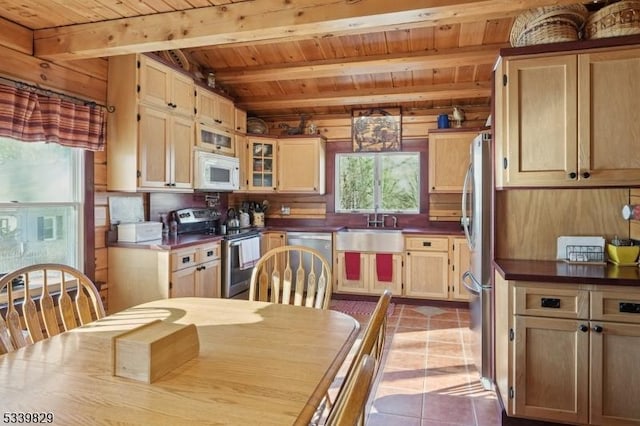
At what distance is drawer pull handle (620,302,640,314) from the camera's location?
184cm

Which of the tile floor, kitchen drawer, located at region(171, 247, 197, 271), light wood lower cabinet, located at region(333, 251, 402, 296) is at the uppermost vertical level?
kitchen drawer, located at region(171, 247, 197, 271)

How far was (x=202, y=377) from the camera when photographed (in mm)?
1076

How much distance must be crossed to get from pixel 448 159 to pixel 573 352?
295 cm

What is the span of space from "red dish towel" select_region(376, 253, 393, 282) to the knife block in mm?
3559

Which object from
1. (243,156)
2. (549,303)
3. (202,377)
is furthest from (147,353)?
(243,156)

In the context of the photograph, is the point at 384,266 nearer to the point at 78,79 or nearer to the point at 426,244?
the point at 426,244

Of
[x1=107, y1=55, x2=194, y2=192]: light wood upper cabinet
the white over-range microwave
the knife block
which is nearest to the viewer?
the knife block

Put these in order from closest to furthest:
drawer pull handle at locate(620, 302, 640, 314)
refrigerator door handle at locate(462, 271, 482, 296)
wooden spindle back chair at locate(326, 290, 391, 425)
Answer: wooden spindle back chair at locate(326, 290, 391, 425), drawer pull handle at locate(620, 302, 640, 314), refrigerator door handle at locate(462, 271, 482, 296)

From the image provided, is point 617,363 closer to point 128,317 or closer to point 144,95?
point 128,317

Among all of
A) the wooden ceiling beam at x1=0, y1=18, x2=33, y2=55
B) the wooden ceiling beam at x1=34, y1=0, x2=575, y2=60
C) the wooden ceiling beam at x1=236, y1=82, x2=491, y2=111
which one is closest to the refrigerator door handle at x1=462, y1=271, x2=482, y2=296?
the wooden ceiling beam at x1=34, y1=0, x2=575, y2=60

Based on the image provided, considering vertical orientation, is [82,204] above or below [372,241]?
above

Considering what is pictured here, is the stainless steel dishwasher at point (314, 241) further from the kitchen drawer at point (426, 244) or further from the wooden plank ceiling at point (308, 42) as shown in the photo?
the wooden plank ceiling at point (308, 42)

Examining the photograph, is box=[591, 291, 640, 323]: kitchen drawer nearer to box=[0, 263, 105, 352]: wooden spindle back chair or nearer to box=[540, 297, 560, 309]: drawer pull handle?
box=[540, 297, 560, 309]: drawer pull handle

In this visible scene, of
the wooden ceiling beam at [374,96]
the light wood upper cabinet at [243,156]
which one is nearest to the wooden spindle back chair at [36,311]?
the light wood upper cabinet at [243,156]
